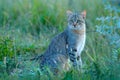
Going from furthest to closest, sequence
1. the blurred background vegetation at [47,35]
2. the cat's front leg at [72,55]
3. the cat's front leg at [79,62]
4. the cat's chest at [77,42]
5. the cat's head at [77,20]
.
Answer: the cat's head at [77,20] < the cat's chest at [77,42] < the cat's front leg at [72,55] < the cat's front leg at [79,62] < the blurred background vegetation at [47,35]

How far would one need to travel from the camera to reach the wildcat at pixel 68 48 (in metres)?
8.28

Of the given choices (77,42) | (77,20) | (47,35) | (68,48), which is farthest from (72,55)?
(47,35)

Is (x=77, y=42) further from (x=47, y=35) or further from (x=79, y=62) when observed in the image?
(x=47, y=35)

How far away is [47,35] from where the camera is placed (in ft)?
34.2

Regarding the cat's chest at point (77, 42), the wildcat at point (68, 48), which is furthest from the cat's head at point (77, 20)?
the cat's chest at point (77, 42)

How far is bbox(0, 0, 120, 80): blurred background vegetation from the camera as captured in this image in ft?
24.2

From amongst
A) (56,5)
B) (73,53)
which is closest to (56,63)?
(73,53)

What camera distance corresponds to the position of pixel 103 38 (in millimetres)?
9766

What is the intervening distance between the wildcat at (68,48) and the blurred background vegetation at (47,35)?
0.20 meters

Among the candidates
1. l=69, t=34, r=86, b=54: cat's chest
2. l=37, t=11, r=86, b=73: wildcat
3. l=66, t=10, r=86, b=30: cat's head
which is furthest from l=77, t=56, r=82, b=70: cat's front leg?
l=66, t=10, r=86, b=30: cat's head

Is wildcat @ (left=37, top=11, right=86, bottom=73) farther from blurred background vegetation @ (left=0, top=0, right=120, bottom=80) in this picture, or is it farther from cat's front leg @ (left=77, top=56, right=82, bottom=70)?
blurred background vegetation @ (left=0, top=0, right=120, bottom=80)

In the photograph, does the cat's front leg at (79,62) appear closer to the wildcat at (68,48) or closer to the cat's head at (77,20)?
the wildcat at (68,48)

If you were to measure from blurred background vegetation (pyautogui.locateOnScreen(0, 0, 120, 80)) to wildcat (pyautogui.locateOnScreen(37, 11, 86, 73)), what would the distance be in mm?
200

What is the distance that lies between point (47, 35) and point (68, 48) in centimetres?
180
